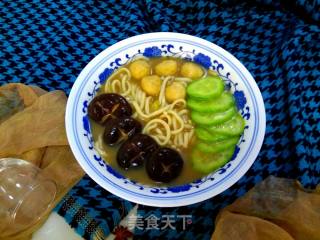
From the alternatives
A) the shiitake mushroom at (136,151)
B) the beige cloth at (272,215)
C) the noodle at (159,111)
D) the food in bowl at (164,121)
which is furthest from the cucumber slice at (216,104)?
the beige cloth at (272,215)

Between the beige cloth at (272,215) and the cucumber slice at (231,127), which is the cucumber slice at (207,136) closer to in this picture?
the cucumber slice at (231,127)

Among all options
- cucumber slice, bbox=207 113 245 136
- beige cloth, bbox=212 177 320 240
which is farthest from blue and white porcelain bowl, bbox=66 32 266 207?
beige cloth, bbox=212 177 320 240

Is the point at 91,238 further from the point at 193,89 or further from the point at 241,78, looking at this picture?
the point at 241,78

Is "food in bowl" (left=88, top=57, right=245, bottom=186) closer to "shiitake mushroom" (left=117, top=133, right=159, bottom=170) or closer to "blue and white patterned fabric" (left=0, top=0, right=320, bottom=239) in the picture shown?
"shiitake mushroom" (left=117, top=133, right=159, bottom=170)

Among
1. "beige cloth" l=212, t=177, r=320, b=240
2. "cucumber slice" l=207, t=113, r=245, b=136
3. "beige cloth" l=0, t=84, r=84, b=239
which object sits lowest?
"beige cloth" l=0, t=84, r=84, b=239

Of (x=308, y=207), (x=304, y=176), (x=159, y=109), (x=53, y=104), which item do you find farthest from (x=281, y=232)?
(x=53, y=104)
